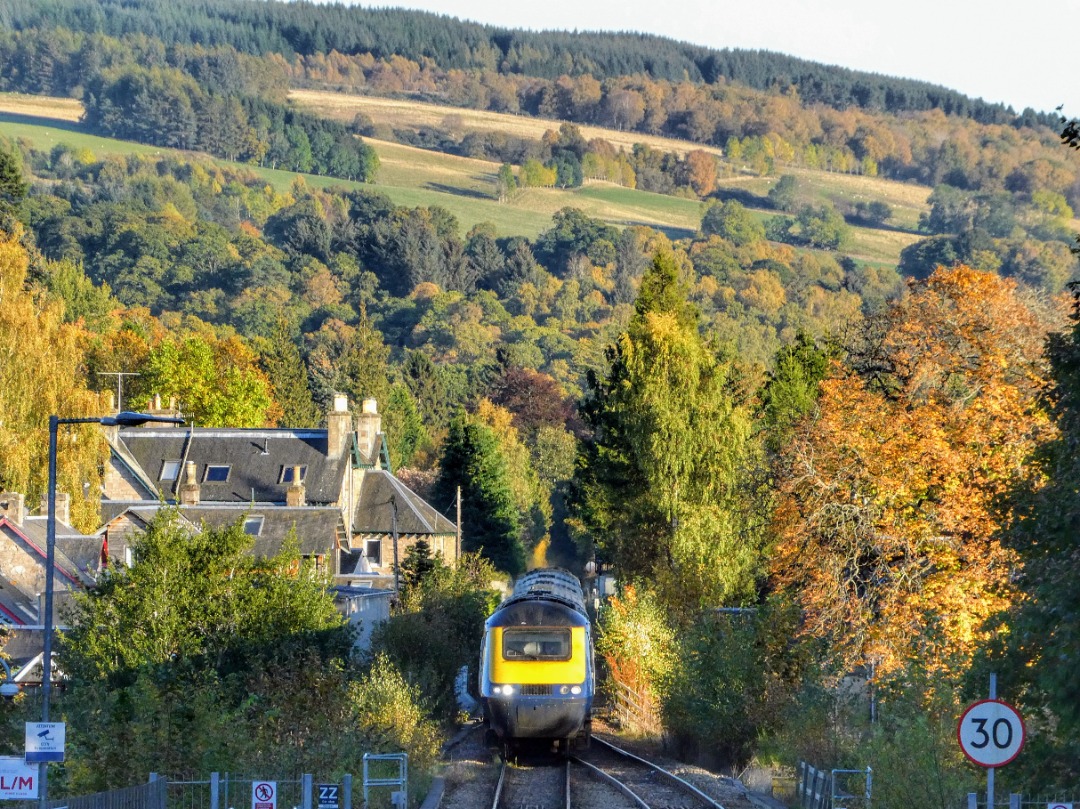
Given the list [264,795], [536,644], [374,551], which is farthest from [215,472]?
[264,795]

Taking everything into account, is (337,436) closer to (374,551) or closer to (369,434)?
(374,551)

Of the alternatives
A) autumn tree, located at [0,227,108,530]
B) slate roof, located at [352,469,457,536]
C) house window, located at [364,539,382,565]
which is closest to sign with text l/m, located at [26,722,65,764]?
autumn tree, located at [0,227,108,530]

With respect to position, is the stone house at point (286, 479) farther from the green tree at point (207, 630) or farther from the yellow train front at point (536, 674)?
the yellow train front at point (536, 674)

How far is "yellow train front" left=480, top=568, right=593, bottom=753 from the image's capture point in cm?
3209

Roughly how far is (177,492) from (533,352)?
10087cm

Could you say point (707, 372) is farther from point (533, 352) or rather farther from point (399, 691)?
point (533, 352)

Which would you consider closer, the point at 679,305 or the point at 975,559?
the point at 975,559

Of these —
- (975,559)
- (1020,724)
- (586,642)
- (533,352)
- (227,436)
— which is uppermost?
(1020,724)

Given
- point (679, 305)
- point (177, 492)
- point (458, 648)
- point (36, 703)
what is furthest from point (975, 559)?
point (177, 492)

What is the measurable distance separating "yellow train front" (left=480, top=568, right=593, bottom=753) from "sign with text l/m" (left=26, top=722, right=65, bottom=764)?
1457 cm

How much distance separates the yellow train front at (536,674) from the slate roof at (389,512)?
122 feet

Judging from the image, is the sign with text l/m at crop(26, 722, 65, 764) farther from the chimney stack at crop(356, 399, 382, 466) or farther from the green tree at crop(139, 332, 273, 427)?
the green tree at crop(139, 332, 273, 427)

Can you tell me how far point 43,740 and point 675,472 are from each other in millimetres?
33970

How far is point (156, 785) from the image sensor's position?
1962cm
